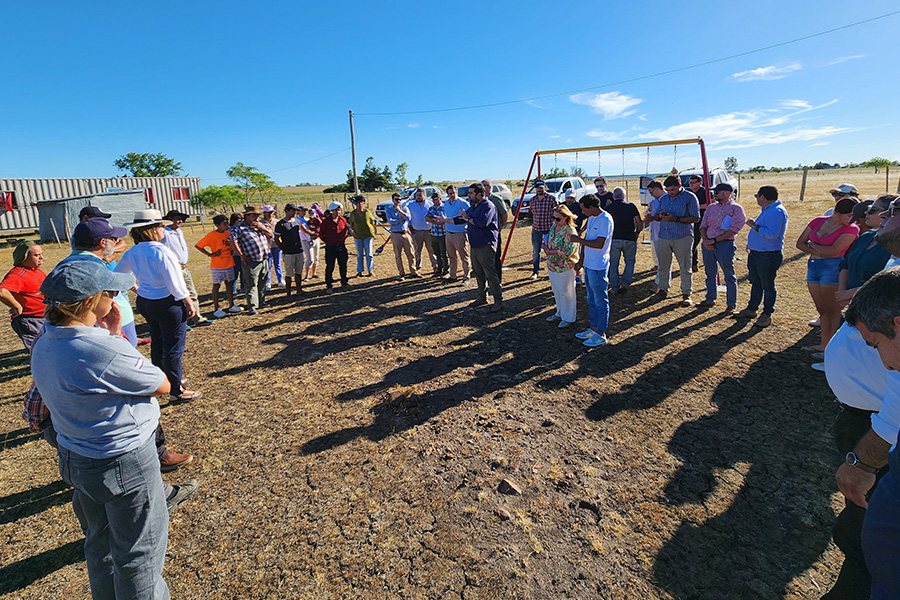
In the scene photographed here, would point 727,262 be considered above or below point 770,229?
below

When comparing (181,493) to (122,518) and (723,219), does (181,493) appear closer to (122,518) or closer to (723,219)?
(122,518)

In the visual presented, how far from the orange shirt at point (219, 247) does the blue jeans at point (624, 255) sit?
21.3 ft

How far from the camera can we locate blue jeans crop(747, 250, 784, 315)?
18.6 feet

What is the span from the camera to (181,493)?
3135 millimetres

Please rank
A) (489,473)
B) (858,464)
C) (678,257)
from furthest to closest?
(678,257) → (489,473) → (858,464)

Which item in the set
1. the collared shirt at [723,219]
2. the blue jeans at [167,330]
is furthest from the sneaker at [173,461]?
the collared shirt at [723,219]

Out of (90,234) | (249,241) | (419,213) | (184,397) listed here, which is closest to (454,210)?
(419,213)

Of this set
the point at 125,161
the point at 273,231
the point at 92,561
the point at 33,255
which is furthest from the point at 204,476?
the point at 125,161

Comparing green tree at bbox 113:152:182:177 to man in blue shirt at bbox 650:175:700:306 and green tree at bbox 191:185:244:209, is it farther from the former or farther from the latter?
man in blue shirt at bbox 650:175:700:306

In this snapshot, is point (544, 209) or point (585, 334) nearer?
point (585, 334)

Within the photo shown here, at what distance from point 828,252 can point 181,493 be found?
6497mm

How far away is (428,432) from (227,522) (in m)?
1.65

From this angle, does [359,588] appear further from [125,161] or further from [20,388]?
[125,161]

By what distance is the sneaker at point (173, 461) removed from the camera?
3.45 metres
